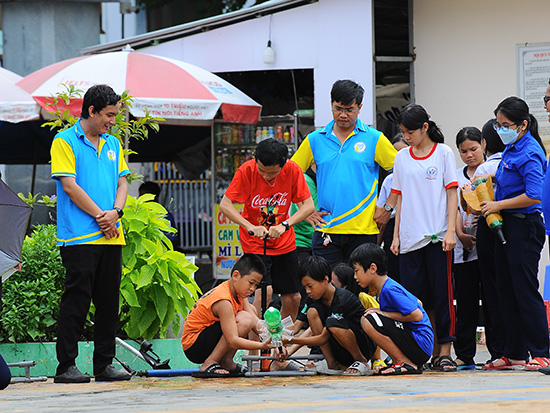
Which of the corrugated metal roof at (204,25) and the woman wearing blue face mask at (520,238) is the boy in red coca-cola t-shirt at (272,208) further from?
the corrugated metal roof at (204,25)

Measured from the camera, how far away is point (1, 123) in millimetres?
12625

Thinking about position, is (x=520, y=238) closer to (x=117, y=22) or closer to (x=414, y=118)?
(x=414, y=118)

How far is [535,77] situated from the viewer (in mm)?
10883

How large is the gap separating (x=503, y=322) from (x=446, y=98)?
16.0ft

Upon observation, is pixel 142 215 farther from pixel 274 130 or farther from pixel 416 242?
pixel 274 130

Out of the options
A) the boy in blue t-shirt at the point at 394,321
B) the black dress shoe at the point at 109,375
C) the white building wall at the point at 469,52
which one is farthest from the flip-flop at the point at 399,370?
the white building wall at the point at 469,52

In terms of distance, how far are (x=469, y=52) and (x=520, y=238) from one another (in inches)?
195

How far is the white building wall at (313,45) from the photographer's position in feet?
36.3

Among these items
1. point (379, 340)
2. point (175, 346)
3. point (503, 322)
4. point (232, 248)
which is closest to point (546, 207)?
point (503, 322)

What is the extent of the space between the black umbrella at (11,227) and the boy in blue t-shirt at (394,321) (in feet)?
7.36

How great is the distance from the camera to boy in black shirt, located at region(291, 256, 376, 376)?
21.7 ft

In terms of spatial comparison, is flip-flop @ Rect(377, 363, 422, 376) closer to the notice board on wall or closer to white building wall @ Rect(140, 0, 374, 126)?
white building wall @ Rect(140, 0, 374, 126)

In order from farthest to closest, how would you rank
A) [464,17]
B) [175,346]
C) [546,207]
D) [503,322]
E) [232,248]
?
[232,248] → [464,17] → [175,346] → [503,322] → [546,207]

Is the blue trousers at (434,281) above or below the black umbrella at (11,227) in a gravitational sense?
below
